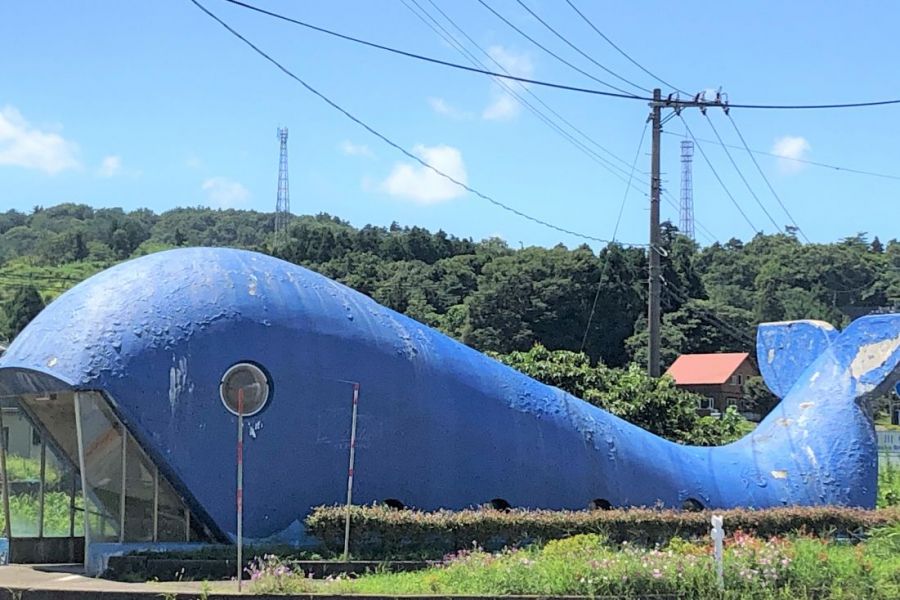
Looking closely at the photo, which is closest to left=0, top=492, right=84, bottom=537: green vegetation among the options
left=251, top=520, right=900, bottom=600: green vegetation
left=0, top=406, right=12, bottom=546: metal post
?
left=0, top=406, right=12, bottom=546: metal post

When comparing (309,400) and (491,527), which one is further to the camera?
(491,527)

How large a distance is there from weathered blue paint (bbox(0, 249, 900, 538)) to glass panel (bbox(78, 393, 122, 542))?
1.51 feet

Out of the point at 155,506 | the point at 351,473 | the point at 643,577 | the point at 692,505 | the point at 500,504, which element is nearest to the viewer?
the point at 643,577

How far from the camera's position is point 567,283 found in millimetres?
64250

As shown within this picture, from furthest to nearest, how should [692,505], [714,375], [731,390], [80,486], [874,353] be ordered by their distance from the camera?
[731,390]
[714,375]
[874,353]
[692,505]
[80,486]

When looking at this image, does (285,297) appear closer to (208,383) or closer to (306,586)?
(208,383)

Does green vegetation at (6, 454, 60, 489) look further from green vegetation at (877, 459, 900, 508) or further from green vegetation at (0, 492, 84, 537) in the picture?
green vegetation at (877, 459, 900, 508)

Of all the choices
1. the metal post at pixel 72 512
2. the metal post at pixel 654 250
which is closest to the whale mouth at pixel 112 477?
the metal post at pixel 72 512

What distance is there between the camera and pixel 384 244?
256 ft

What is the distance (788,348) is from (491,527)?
31.7ft

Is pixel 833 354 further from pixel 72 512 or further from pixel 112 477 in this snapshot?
pixel 72 512

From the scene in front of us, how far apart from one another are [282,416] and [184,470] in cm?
139

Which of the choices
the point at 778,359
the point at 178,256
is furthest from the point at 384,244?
the point at 178,256

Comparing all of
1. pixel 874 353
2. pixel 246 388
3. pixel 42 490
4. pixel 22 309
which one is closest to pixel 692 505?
pixel 874 353
